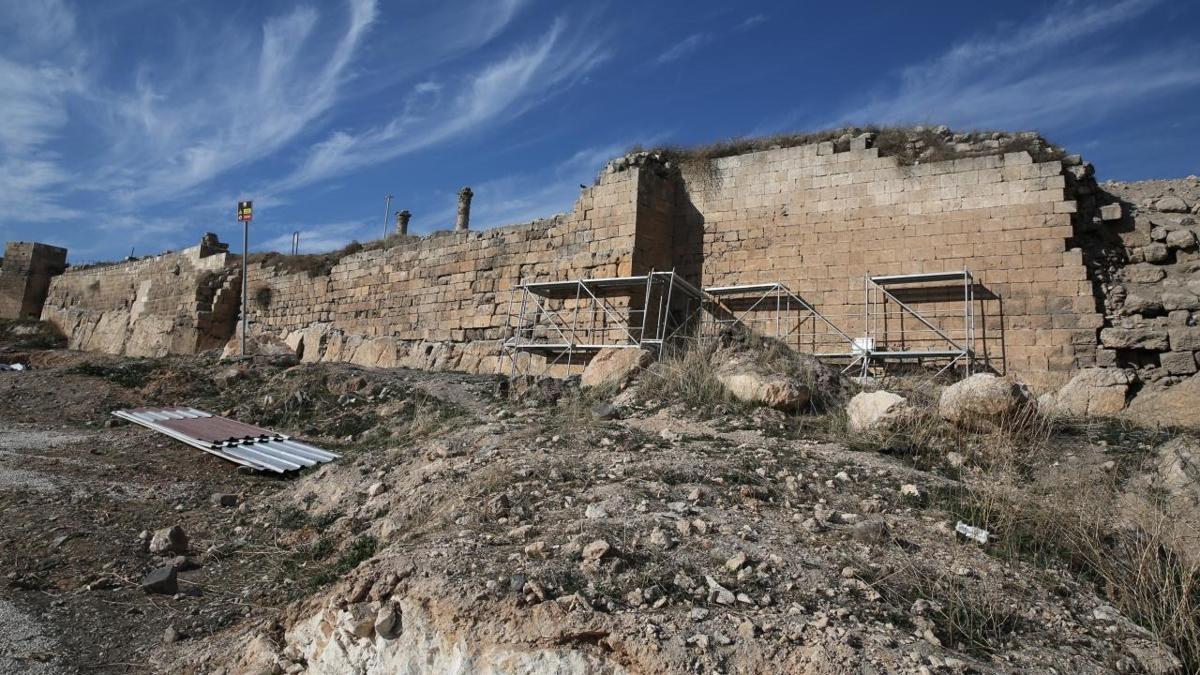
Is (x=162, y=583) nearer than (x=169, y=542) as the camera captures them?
Yes

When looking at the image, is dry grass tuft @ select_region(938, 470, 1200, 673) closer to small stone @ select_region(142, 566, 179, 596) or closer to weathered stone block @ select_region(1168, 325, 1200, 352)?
weathered stone block @ select_region(1168, 325, 1200, 352)

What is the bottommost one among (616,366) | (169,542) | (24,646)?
(24,646)

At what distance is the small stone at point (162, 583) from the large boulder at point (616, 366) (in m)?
5.05

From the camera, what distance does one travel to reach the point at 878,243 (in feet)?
34.0

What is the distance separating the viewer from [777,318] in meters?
10.9

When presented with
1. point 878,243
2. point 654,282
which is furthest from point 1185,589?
point 654,282

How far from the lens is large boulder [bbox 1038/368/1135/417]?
27.5ft

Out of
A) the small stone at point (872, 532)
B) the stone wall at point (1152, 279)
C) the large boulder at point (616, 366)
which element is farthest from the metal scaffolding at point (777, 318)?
the small stone at point (872, 532)

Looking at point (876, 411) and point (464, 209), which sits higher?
point (464, 209)

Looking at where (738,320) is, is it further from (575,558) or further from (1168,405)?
(575,558)

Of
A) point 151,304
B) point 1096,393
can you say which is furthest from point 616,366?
point 151,304

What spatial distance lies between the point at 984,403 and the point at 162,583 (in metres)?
6.13

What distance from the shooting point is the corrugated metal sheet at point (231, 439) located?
322 inches

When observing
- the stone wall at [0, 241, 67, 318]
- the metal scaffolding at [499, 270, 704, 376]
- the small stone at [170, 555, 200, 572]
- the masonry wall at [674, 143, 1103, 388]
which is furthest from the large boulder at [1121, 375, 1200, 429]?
the stone wall at [0, 241, 67, 318]
